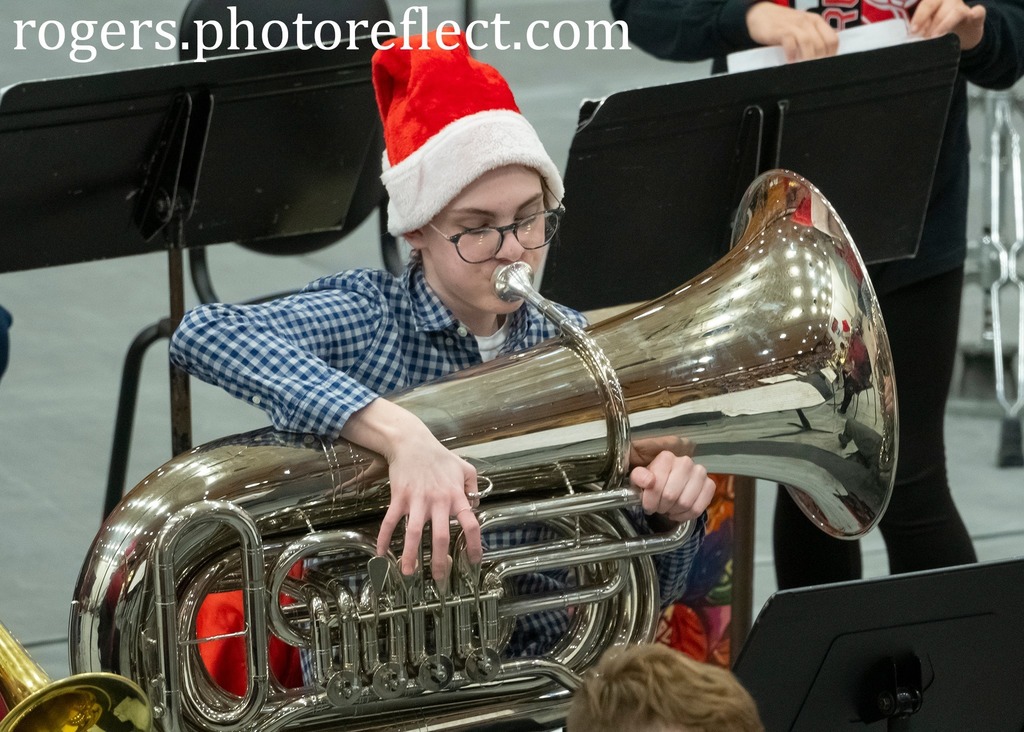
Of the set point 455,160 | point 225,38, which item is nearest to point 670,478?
point 455,160

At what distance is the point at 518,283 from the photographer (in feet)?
5.06

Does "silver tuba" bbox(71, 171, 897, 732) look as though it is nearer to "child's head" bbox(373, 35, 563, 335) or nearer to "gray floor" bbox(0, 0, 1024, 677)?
"child's head" bbox(373, 35, 563, 335)

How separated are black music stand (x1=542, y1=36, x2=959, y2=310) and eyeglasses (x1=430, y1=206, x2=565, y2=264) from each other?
341 mm

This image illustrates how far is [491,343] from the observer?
1.69 metres

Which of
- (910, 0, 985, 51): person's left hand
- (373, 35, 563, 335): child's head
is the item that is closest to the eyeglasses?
(373, 35, 563, 335): child's head

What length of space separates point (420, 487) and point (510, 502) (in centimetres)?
15

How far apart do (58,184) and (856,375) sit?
1.11m

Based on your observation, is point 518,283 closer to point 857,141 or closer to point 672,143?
point 672,143

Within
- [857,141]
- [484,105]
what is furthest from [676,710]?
[857,141]

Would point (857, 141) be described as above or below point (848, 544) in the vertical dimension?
above

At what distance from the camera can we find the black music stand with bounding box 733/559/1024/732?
1.50m

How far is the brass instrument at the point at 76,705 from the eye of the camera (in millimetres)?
1220

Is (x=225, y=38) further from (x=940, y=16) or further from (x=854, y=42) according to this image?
(x=940, y=16)

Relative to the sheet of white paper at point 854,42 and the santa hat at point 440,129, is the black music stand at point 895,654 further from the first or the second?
the sheet of white paper at point 854,42
